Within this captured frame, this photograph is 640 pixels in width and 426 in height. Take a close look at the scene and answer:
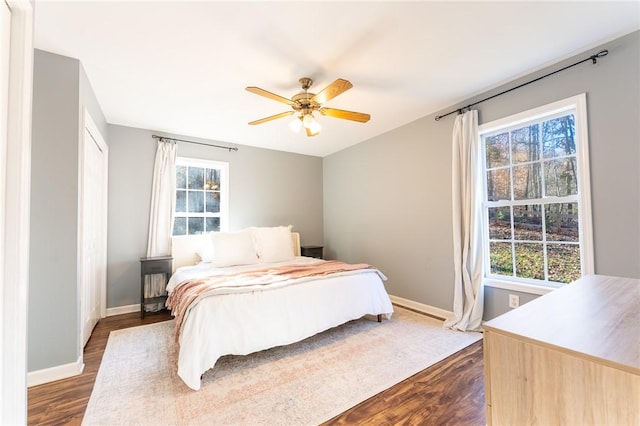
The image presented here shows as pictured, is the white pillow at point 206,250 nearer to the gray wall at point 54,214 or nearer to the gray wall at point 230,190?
the gray wall at point 230,190

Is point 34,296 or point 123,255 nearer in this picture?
point 34,296

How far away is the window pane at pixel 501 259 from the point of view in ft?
9.09

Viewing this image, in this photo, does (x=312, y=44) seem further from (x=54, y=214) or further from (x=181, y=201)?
(x=181, y=201)

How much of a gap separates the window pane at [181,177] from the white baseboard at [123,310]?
1.73 metres

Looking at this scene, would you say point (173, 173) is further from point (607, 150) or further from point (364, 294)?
point (607, 150)

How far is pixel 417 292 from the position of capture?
3508 mm

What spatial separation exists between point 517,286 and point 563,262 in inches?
16.7

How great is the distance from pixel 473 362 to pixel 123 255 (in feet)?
13.5

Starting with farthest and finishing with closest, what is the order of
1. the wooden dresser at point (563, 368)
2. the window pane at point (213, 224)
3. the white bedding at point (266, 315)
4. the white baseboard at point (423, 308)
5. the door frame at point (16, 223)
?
1. the window pane at point (213, 224)
2. the white baseboard at point (423, 308)
3. the white bedding at point (266, 315)
4. the door frame at point (16, 223)
5. the wooden dresser at point (563, 368)

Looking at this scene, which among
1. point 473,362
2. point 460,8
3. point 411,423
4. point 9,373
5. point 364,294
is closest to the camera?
point 9,373

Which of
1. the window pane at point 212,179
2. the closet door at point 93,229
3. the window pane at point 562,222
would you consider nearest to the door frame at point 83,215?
the closet door at point 93,229

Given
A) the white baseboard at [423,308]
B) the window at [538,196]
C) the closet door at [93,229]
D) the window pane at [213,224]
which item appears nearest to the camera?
the window at [538,196]

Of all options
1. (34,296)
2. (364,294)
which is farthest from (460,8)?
(34,296)

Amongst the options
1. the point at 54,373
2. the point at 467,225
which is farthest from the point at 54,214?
the point at 467,225
